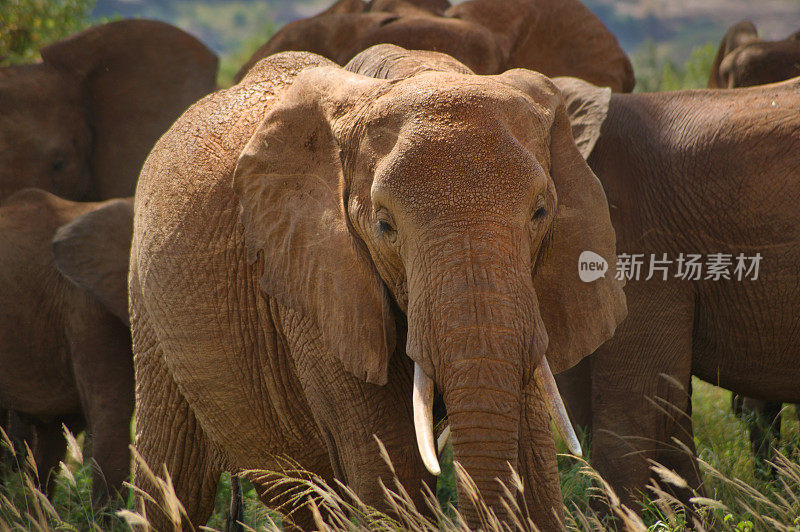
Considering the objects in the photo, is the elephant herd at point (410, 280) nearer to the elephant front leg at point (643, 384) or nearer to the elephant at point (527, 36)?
the elephant front leg at point (643, 384)

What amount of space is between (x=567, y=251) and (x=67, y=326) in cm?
366

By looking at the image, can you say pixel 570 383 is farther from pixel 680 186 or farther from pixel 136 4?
pixel 136 4

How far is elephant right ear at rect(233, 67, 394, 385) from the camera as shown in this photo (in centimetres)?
302

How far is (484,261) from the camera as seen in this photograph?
106 inches

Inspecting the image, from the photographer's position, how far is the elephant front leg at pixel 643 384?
4887mm

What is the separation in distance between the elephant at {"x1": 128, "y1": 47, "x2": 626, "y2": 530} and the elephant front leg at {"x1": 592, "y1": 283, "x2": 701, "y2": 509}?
163 cm

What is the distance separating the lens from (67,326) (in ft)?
19.7

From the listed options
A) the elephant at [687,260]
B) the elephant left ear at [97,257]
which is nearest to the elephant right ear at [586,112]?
the elephant at [687,260]

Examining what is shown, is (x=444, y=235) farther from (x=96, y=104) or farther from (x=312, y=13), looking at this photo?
(x=312, y=13)

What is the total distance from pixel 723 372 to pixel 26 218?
3.91 m

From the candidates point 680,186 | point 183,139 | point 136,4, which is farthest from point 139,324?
point 136,4

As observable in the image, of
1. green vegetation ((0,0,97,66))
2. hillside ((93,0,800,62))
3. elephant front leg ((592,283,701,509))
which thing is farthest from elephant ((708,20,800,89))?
hillside ((93,0,800,62))

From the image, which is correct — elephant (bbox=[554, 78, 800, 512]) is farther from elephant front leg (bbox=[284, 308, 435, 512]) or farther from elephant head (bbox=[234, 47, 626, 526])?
elephant front leg (bbox=[284, 308, 435, 512])

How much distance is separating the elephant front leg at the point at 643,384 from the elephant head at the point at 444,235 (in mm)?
1593
